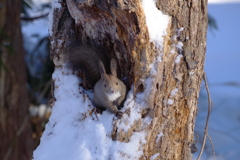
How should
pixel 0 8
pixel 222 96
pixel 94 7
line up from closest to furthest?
pixel 94 7, pixel 0 8, pixel 222 96

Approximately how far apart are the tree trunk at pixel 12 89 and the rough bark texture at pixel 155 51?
1.25m

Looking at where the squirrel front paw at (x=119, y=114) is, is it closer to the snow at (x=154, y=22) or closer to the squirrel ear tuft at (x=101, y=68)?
the squirrel ear tuft at (x=101, y=68)

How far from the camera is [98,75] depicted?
50.5 inches

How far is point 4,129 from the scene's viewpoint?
7.86 feet

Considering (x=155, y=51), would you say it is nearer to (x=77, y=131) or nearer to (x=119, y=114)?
(x=119, y=114)

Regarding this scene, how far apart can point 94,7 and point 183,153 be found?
63 centimetres

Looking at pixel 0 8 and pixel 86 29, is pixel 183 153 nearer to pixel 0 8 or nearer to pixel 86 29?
pixel 86 29

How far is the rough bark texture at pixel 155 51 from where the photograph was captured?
1.08 meters

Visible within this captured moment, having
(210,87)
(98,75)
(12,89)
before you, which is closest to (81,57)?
(98,75)

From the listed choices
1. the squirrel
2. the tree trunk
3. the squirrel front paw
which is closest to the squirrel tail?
the squirrel

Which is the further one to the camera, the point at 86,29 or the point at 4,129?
the point at 4,129

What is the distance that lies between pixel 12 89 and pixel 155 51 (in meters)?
1.63

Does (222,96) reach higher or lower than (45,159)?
lower

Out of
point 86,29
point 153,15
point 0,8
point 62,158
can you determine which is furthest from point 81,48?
point 0,8
